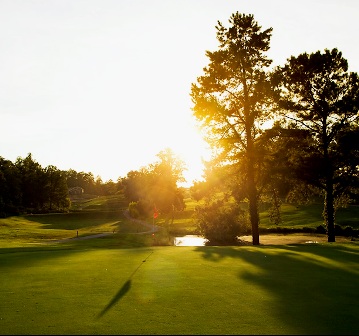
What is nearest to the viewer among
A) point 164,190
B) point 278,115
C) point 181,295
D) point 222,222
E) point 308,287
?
point 181,295

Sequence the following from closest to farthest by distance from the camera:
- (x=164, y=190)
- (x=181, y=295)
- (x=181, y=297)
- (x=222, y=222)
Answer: (x=181, y=297) → (x=181, y=295) → (x=222, y=222) → (x=164, y=190)

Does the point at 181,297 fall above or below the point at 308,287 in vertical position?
above

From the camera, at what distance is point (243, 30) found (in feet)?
129

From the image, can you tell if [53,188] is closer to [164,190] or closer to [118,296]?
[164,190]

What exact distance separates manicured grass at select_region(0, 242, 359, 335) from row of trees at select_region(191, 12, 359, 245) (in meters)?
20.0

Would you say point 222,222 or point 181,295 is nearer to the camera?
point 181,295

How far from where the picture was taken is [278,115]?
40.4 m

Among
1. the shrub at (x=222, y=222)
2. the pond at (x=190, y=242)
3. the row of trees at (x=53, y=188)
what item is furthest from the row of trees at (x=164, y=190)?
the shrub at (x=222, y=222)

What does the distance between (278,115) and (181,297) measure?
3095 centimetres

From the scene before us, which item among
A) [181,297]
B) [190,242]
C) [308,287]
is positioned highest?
[181,297]

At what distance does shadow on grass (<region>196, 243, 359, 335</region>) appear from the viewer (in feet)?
33.9

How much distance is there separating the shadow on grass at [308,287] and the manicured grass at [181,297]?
29 mm

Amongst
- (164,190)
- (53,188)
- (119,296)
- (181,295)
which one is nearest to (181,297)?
(181,295)

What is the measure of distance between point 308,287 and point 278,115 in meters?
28.4
